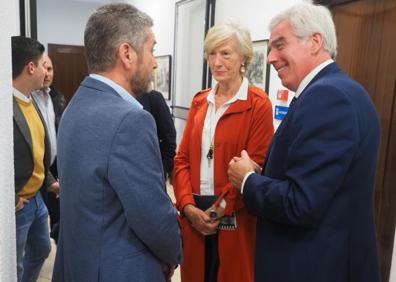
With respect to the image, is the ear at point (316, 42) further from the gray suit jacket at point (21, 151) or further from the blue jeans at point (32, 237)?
the blue jeans at point (32, 237)

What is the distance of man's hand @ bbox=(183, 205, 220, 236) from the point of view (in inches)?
60.2

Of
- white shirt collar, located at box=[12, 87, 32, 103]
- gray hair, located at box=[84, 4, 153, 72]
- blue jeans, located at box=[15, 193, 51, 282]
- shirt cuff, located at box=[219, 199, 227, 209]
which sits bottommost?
blue jeans, located at box=[15, 193, 51, 282]

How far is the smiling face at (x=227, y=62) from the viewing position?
1.58m

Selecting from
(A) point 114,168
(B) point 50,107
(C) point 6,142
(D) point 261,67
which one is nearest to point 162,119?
(B) point 50,107

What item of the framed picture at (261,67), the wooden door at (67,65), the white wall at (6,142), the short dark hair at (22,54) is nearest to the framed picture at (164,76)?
the framed picture at (261,67)

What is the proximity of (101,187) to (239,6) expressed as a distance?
2.80 meters

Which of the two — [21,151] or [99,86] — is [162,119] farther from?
[99,86]

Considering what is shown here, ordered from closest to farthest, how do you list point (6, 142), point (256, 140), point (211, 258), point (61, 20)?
point (6, 142), point (256, 140), point (211, 258), point (61, 20)

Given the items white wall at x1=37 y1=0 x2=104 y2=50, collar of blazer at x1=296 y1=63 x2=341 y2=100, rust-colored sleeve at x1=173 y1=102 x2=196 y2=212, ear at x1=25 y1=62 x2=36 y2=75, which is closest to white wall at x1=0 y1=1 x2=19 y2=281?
collar of blazer at x1=296 y1=63 x2=341 y2=100

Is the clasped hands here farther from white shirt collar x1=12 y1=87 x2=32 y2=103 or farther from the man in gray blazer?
white shirt collar x1=12 y1=87 x2=32 y2=103

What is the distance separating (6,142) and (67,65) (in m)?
6.69

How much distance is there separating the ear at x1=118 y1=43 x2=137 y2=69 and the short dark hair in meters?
0.92

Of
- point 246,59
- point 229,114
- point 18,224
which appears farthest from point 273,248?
point 18,224

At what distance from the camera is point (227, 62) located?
158cm
